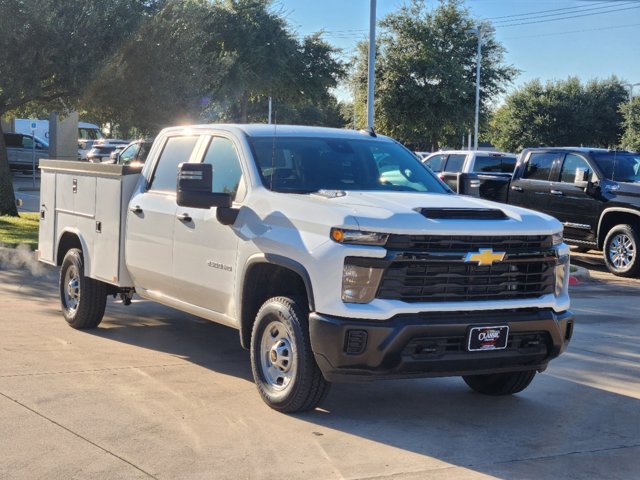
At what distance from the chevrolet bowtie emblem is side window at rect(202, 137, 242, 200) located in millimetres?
1905

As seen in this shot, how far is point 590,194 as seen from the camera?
1474 centimetres

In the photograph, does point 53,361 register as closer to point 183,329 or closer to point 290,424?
point 183,329

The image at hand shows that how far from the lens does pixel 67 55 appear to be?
656 inches

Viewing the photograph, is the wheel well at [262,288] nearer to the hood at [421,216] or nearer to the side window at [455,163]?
the hood at [421,216]

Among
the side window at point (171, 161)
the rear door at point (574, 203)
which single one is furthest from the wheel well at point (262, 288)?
the rear door at point (574, 203)

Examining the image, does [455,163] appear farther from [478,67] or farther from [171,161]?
[478,67]

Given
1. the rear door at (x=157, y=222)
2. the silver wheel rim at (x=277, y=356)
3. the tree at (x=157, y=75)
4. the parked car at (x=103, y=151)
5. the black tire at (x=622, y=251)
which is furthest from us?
the parked car at (x=103, y=151)

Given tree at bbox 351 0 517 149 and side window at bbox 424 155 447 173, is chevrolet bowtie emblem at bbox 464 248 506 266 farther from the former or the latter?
tree at bbox 351 0 517 149

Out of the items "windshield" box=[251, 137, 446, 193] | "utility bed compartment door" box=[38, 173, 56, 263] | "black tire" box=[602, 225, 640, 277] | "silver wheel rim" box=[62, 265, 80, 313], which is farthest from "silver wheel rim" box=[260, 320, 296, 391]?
"black tire" box=[602, 225, 640, 277]

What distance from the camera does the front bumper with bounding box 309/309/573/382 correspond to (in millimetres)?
5287

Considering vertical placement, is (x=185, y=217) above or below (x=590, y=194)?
below

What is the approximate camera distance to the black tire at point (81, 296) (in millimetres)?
8336

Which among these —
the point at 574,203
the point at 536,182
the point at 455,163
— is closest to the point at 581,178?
the point at 574,203

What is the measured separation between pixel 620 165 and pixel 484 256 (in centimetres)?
1026
